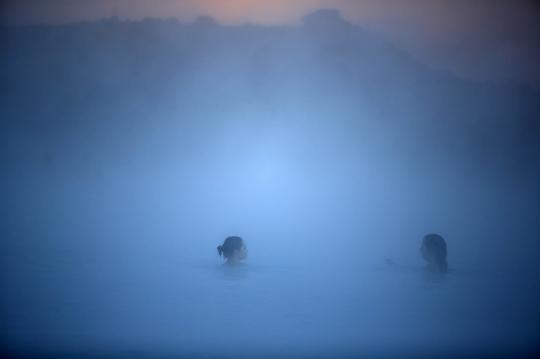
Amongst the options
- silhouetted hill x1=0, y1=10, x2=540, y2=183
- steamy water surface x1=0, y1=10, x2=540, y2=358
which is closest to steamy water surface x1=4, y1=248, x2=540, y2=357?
steamy water surface x1=0, y1=10, x2=540, y2=358

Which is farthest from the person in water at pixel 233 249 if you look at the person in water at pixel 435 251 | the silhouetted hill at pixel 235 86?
the person in water at pixel 435 251

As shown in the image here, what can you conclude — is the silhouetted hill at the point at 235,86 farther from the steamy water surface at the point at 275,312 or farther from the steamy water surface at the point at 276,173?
the steamy water surface at the point at 275,312

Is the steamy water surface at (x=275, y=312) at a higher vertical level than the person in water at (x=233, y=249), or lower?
lower

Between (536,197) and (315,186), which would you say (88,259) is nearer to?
(315,186)

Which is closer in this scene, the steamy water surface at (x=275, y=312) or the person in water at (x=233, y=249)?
the steamy water surface at (x=275, y=312)

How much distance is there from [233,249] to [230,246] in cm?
3

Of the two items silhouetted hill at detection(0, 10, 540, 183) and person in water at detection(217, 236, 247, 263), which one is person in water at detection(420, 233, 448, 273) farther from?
person in water at detection(217, 236, 247, 263)

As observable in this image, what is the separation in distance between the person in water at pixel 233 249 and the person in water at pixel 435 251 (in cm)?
145

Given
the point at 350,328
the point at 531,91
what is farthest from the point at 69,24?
the point at 531,91

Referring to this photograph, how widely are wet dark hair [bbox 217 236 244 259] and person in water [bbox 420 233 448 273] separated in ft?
4.83

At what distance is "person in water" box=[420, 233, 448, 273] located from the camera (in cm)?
379

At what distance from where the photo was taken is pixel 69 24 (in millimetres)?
3834

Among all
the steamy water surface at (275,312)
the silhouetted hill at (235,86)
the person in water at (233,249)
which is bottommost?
the steamy water surface at (275,312)

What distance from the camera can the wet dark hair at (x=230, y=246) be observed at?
3.79 metres
